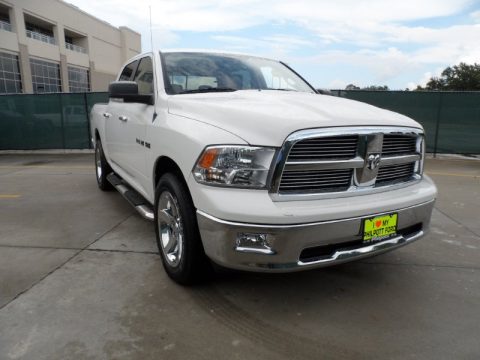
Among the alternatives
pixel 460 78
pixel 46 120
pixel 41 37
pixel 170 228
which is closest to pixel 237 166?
pixel 170 228

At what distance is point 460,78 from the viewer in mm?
61469

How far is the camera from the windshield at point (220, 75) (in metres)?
3.78

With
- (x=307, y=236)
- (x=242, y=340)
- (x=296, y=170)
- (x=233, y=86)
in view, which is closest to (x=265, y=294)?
(x=242, y=340)

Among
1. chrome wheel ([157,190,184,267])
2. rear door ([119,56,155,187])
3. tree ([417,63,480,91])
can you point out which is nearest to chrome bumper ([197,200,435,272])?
chrome wheel ([157,190,184,267])

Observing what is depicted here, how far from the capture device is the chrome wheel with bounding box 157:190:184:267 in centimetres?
305

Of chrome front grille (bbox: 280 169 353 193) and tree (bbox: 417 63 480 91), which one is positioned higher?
tree (bbox: 417 63 480 91)

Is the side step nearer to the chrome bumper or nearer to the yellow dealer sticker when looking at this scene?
the chrome bumper

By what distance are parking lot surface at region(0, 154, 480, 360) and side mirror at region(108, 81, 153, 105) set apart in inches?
55.9

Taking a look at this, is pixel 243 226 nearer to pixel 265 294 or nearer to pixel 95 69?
pixel 265 294

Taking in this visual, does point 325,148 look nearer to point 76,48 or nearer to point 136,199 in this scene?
point 136,199

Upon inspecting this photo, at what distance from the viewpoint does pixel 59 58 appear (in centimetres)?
4809

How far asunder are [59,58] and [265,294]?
52086 mm

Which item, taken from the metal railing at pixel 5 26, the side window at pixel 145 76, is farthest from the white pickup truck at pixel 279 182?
the metal railing at pixel 5 26

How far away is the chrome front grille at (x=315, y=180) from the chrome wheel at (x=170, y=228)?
2.80 ft
